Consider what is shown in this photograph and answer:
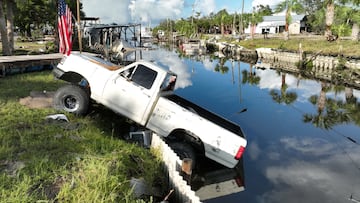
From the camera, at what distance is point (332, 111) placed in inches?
667

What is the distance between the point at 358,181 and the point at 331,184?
856mm

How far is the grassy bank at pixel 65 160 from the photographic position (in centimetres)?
471

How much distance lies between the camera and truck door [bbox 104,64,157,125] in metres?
8.77

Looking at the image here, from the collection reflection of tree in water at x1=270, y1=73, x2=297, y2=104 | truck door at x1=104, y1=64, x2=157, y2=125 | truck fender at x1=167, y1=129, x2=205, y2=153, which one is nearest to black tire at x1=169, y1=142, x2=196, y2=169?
truck fender at x1=167, y1=129, x2=205, y2=153

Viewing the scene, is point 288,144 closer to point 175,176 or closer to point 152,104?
point 152,104

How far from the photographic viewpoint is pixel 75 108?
9656 mm

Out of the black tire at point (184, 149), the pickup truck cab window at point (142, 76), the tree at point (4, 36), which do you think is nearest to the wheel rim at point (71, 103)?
the pickup truck cab window at point (142, 76)

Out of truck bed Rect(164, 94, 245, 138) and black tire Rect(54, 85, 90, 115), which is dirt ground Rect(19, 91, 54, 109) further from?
truck bed Rect(164, 94, 245, 138)

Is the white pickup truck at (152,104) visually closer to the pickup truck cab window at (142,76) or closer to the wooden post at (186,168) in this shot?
the pickup truck cab window at (142,76)

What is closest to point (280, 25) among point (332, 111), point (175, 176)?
point (332, 111)

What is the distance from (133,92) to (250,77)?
878 inches

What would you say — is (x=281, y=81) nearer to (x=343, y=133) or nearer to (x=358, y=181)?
(x=343, y=133)

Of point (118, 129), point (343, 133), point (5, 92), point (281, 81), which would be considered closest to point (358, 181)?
point (343, 133)

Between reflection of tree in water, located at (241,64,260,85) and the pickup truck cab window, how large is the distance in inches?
727
